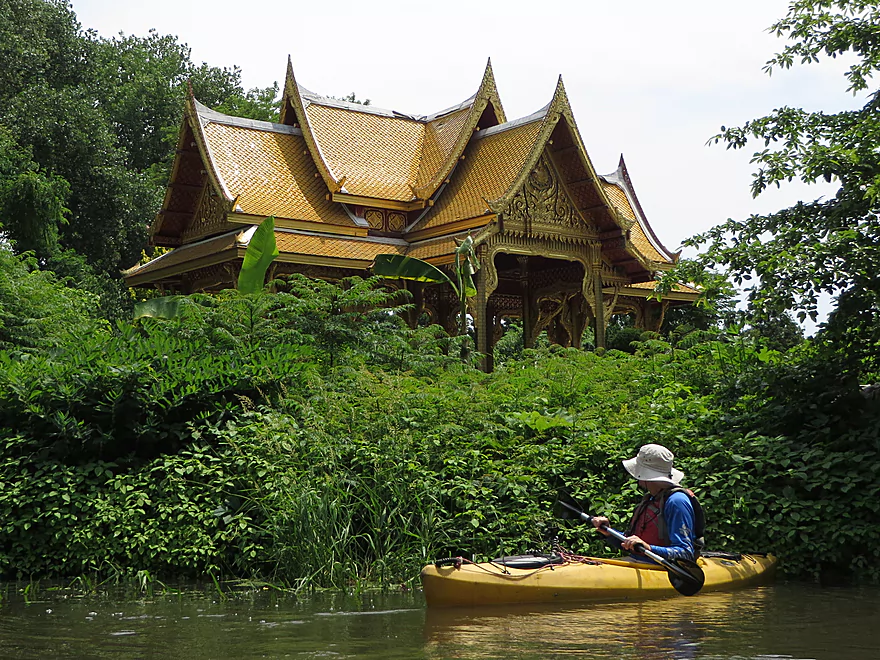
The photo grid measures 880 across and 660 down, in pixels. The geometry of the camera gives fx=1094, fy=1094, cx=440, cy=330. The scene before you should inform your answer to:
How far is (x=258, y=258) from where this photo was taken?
17062 millimetres

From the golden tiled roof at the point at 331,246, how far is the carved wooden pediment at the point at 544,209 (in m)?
2.37

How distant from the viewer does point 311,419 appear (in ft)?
36.7

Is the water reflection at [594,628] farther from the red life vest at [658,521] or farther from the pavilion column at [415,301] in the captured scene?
the pavilion column at [415,301]

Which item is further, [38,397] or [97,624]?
[38,397]

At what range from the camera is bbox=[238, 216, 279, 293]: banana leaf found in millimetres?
17016

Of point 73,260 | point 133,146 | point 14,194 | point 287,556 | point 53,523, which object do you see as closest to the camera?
point 287,556

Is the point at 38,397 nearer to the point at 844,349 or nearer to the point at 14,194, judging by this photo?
the point at 844,349

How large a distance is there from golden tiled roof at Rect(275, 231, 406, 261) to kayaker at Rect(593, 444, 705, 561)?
477 inches

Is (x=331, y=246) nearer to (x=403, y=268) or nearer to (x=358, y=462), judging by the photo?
(x=403, y=268)

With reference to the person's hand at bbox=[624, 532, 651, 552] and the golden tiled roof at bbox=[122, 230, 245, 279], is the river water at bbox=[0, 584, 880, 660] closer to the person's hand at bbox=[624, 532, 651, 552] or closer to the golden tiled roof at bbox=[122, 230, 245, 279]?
the person's hand at bbox=[624, 532, 651, 552]

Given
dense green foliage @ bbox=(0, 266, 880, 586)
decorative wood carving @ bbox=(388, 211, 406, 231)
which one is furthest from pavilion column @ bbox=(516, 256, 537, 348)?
dense green foliage @ bbox=(0, 266, 880, 586)

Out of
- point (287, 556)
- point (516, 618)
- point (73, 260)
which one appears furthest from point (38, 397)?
point (73, 260)

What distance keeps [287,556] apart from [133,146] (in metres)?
32.8

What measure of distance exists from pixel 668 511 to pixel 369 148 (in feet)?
52.1
